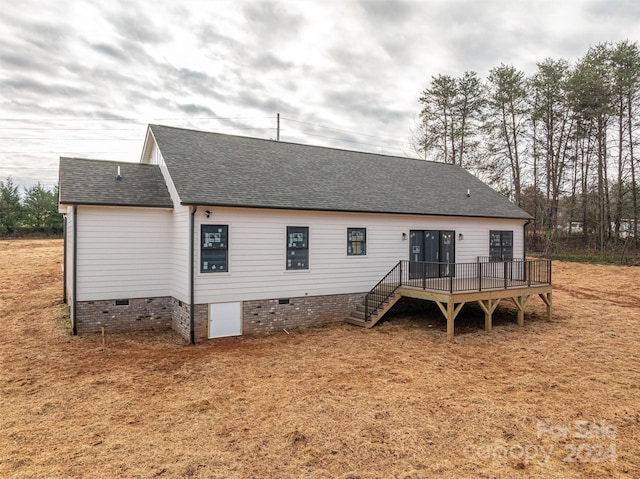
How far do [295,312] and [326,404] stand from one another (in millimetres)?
4949

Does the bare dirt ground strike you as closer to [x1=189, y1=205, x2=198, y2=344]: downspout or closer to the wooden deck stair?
the wooden deck stair

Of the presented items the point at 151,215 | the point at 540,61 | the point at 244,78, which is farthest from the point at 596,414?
the point at 540,61

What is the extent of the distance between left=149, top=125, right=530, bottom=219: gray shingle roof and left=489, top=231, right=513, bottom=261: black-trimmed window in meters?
0.81

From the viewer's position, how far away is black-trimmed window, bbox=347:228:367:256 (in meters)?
11.8

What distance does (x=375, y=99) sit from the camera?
24.4 m

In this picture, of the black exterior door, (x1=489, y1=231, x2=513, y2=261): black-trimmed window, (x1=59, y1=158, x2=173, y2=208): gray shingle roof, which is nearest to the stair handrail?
the black exterior door

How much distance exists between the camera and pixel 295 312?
35.9ft

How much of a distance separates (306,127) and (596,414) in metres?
33.6

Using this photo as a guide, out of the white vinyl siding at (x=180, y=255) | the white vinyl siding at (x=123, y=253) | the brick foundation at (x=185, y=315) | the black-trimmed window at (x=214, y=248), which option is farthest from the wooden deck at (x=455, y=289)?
the white vinyl siding at (x=123, y=253)

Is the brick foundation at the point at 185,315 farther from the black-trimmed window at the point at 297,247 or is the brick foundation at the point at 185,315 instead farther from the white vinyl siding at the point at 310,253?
the black-trimmed window at the point at 297,247

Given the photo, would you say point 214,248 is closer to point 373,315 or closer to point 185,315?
point 185,315

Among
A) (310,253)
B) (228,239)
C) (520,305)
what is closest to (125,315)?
(228,239)

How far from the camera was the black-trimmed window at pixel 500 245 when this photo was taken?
14680 millimetres

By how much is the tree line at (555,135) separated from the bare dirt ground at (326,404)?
19144 millimetres
